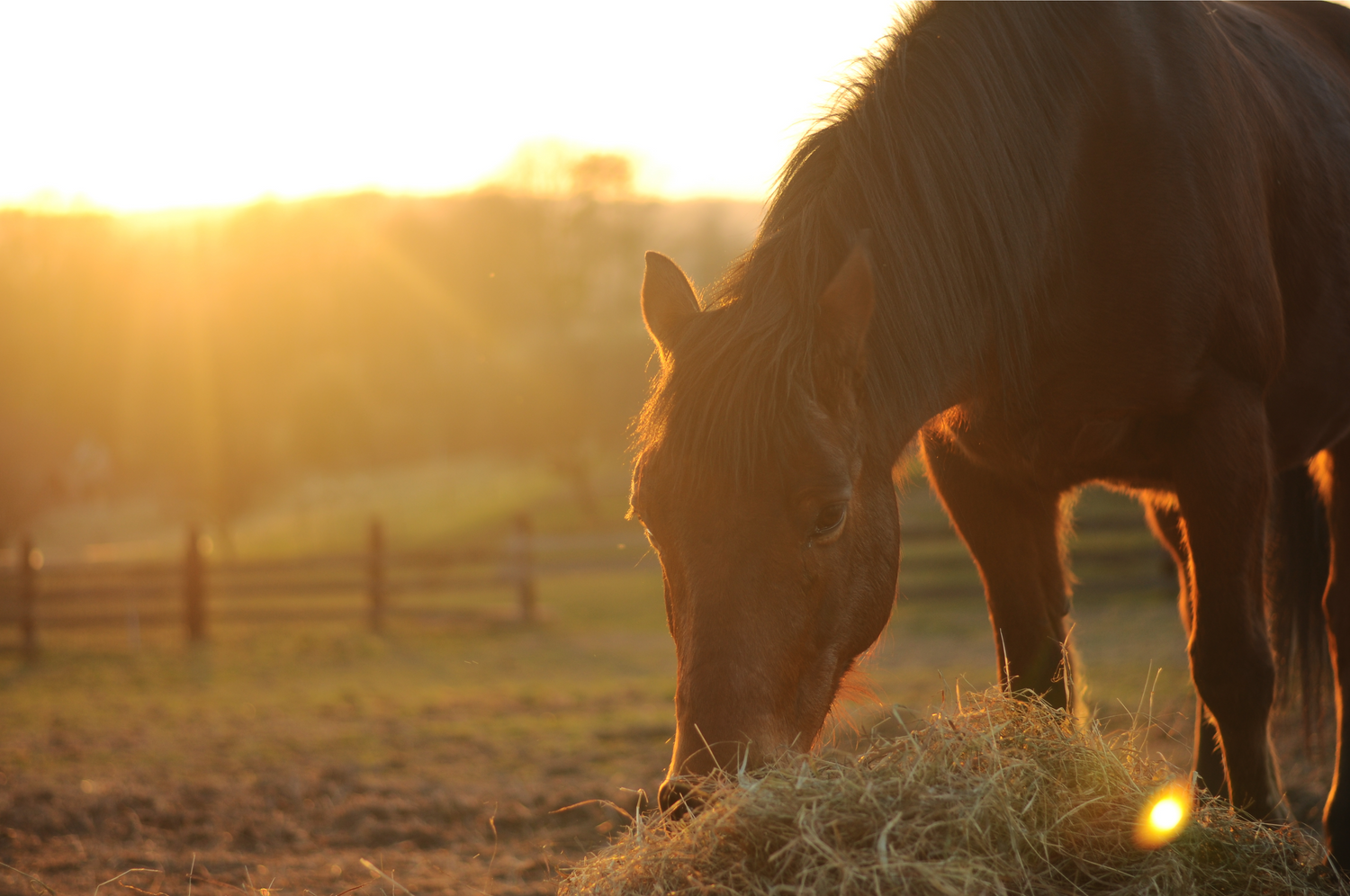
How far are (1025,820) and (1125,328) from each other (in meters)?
1.29

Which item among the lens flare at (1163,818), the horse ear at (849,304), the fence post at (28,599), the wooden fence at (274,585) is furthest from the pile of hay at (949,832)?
the fence post at (28,599)

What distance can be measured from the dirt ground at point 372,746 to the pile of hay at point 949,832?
23 centimetres

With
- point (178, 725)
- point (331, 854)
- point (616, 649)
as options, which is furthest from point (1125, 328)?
point (616, 649)

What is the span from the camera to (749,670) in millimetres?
1648

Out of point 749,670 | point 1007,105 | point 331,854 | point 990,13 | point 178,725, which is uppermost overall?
point 990,13

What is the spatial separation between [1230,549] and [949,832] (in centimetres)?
132

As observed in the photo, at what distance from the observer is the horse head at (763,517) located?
165cm

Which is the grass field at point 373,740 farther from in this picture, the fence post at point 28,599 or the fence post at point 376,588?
the fence post at point 376,588

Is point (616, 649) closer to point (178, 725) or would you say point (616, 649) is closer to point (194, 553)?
point (178, 725)

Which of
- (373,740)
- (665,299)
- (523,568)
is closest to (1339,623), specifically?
(665,299)

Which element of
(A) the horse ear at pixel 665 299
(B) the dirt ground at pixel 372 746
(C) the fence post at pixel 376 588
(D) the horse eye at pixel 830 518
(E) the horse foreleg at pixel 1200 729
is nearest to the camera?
(D) the horse eye at pixel 830 518

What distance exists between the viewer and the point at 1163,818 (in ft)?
5.79

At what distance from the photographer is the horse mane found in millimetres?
1831

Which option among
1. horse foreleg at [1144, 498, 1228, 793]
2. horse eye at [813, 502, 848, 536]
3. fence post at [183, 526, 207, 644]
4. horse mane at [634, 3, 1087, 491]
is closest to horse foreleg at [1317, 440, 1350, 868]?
horse foreleg at [1144, 498, 1228, 793]
